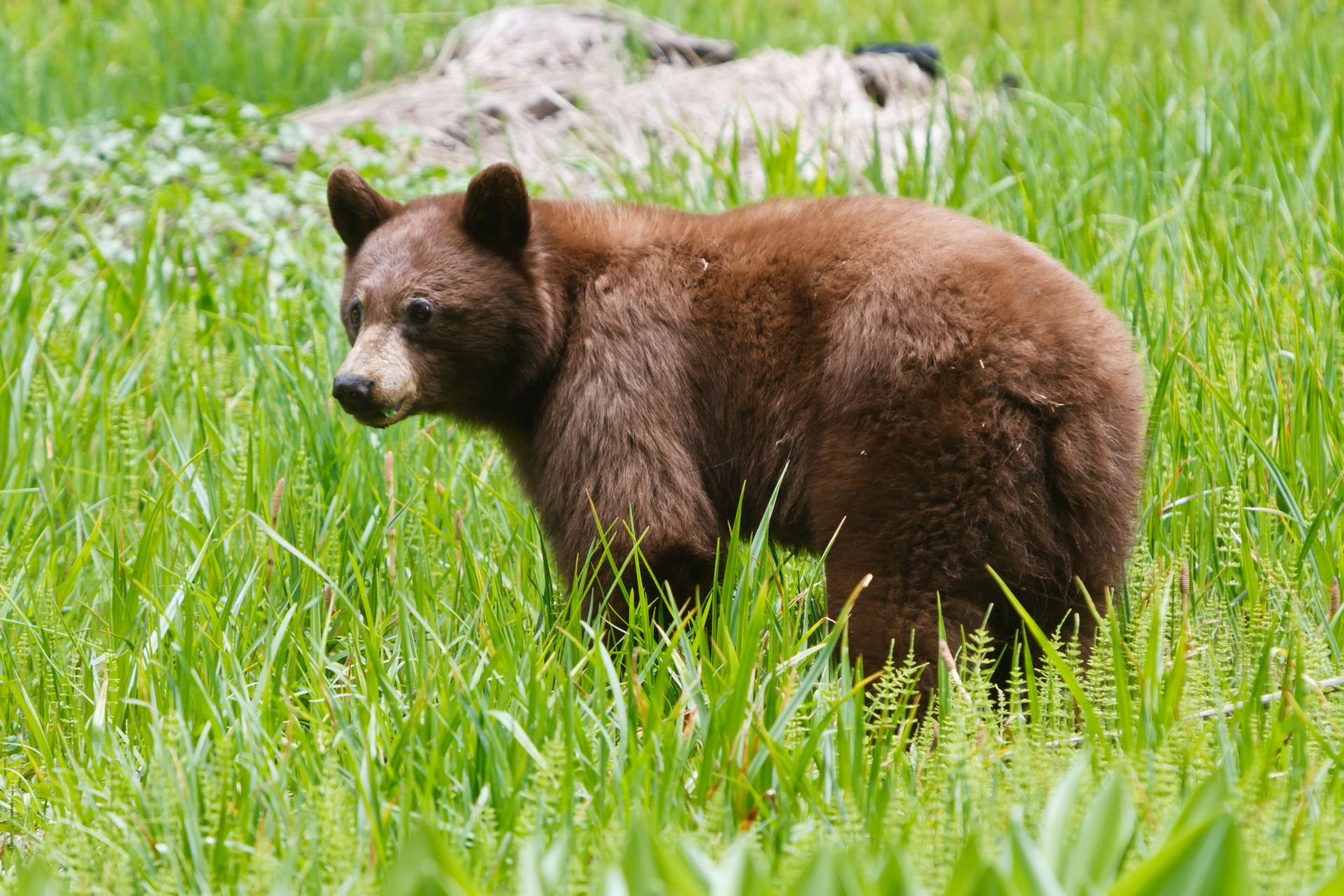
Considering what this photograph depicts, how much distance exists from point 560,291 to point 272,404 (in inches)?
56.5

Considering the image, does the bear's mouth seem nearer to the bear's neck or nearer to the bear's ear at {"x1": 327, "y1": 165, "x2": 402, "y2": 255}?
the bear's neck

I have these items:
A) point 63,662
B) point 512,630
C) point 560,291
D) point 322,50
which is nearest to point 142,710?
point 63,662

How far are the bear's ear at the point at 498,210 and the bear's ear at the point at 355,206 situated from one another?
31 cm

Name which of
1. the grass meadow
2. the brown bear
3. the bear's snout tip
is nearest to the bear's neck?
the brown bear

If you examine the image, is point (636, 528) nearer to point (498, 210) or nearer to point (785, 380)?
point (785, 380)

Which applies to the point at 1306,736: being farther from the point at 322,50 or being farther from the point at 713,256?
the point at 322,50

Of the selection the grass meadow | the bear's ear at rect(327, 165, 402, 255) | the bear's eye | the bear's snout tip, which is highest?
the bear's ear at rect(327, 165, 402, 255)

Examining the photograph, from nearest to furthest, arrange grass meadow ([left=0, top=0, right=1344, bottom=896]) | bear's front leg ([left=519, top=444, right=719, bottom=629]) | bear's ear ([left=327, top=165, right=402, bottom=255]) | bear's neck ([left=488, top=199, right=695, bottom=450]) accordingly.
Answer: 1. grass meadow ([left=0, top=0, right=1344, bottom=896])
2. bear's front leg ([left=519, top=444, right=719, bottom=629])
3. bear's neck ([left=488, top=199, right=695, bottom=450])
4. bear's ear ([left=327, top=165, right=402, bottom=255])

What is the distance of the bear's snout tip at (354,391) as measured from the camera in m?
3.24

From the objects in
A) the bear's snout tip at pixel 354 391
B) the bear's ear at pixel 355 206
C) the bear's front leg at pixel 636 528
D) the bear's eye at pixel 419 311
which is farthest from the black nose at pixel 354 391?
the bear's ear at pixel 355 206

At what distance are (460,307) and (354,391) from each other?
0.38 meters

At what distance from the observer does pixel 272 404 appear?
443 cm

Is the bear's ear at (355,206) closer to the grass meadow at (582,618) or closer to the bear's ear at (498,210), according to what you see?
the bear's ear at (498,210)

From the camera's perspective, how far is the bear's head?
3418 mm
